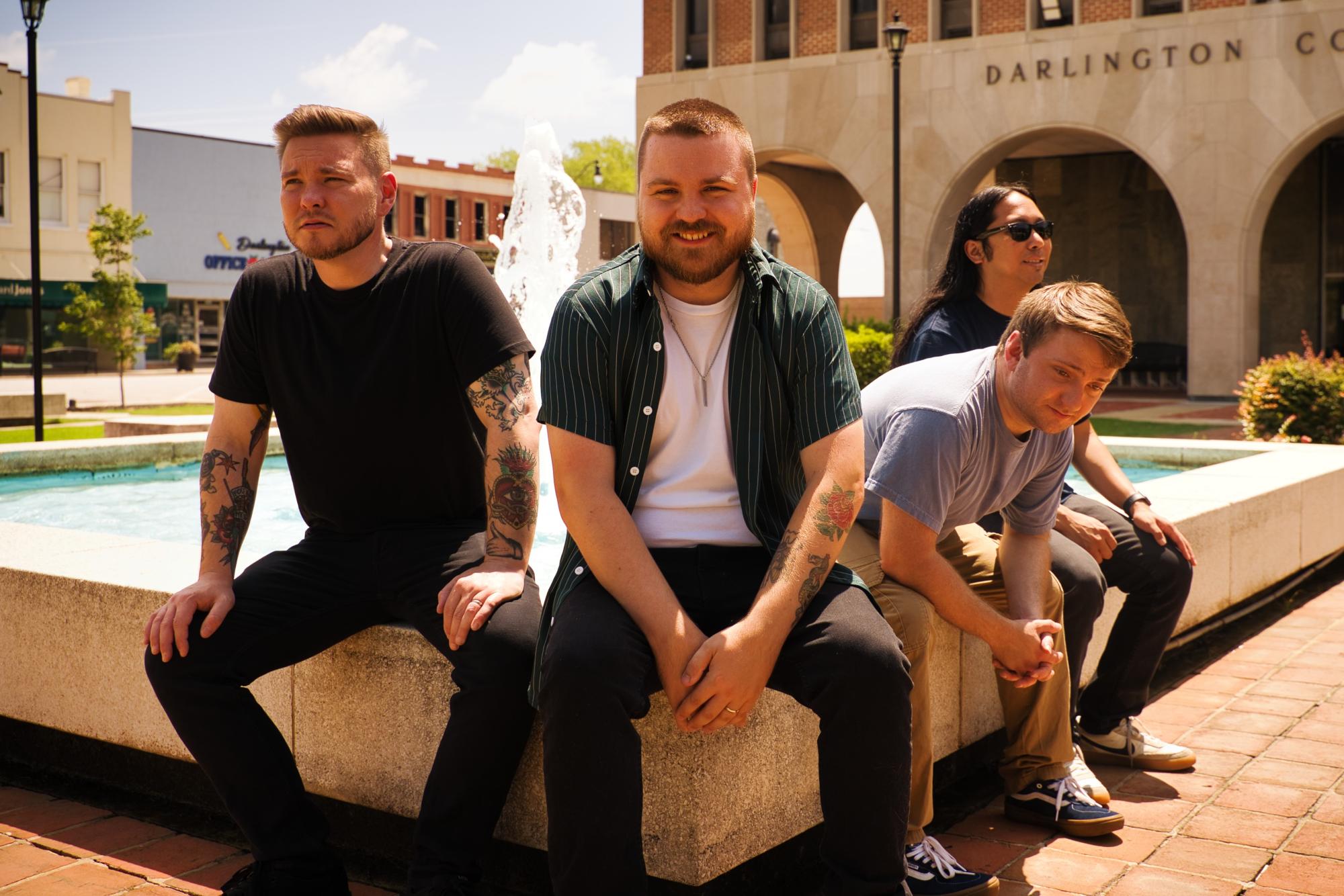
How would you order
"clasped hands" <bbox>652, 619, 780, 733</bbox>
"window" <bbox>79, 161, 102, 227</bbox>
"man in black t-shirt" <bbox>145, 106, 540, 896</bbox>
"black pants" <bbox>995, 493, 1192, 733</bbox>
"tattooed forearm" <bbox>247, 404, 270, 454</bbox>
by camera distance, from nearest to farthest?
"clasped hands" <bbox>652, 619, 780, 733</bbox> < "man in black t-shirt" <bbox>145, 106, 540, 896</bbox> < "tattooed forearm" <bbox>247, 404, 270, 454</bbox> < "black pants" <bbox>995, 493, 1192, 733</bbox> < "window" <bbox>79, 161, 102, 227</bbox>

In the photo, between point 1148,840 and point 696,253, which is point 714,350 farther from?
point 1148,840

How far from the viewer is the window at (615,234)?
55.8 metres

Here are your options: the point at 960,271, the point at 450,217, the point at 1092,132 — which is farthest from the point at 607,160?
the point at 960,271

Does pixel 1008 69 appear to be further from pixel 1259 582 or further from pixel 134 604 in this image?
pixel 134 604

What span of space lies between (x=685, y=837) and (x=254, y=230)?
179 feet

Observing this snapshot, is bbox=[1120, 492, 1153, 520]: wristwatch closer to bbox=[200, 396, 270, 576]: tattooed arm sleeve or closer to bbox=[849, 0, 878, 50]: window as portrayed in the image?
bbox=[200, 396, 270, 576]: tattooed arm sleeve

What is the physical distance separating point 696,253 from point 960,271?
6.68 ft

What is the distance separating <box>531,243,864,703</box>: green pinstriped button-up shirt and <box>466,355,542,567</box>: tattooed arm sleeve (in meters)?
0.27

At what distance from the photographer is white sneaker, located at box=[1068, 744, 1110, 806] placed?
386 centimetres

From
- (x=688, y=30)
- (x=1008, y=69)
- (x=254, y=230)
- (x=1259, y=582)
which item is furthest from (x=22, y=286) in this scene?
(x=1259, y=582)

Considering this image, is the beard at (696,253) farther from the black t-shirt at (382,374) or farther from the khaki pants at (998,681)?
the khaki pants at (998,681)

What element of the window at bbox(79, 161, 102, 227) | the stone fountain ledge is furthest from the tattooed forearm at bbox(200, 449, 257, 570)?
the window at bbox(79, 161, 102, 227)

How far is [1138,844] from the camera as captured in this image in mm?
3711

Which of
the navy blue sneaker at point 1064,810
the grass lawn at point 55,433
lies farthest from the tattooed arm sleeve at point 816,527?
the grass lawn at point 55,433
